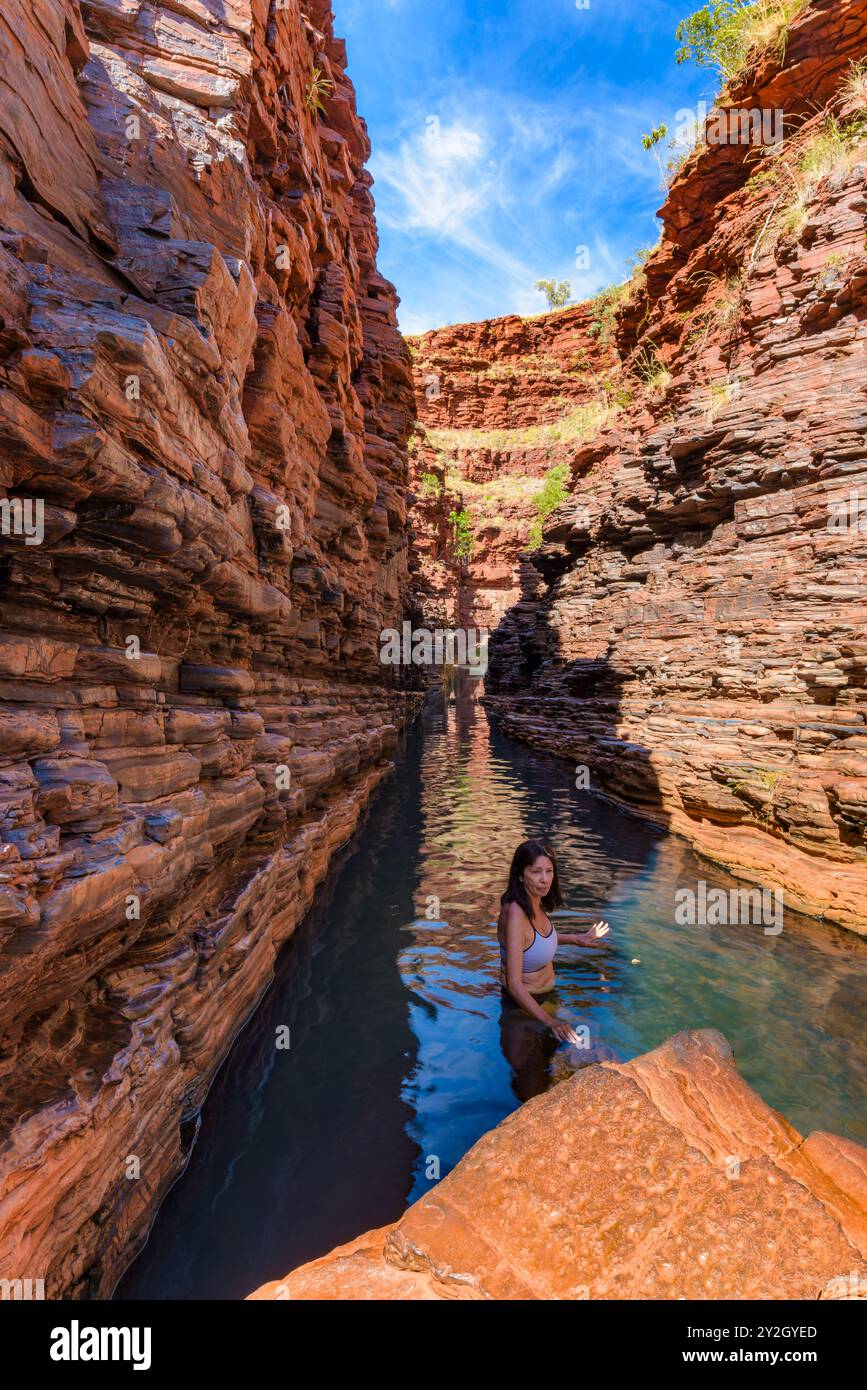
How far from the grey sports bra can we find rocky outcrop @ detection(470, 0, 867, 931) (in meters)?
4.26

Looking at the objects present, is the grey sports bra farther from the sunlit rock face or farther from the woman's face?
the sunlit rock face

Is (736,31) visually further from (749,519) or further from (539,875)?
(539,875)

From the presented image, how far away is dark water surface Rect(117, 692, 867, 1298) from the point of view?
11.7 ft

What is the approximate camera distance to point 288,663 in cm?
1002

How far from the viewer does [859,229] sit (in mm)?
12766

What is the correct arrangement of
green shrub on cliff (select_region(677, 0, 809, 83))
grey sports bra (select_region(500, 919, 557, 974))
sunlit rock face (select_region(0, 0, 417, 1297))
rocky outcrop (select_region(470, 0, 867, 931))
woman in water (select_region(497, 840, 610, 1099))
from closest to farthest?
sunlit rock face (select_region(0, 0, 417, 1297)), woman in water (select_region(497, 840, 610, 1099)), grey sports bra (select_region(500, 919, 557, 974)), rocky outcrop (select_region(470, 0, 867, 931)), green shrub on cliff (select_region(677, 0, 809, 83))

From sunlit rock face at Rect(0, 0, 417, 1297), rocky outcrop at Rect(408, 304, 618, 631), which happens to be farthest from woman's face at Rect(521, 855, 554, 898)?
rocky outcrop at Rect(408, 304, 618, 631)

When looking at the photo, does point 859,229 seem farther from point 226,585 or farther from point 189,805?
point 189,805

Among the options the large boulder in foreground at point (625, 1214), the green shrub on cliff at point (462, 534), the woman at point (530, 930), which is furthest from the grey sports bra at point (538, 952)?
the green shrub on cliff at point (462, 534)

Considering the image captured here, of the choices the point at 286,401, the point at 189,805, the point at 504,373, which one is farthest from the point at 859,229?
the point at 504,373

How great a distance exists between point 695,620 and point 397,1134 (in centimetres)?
1339

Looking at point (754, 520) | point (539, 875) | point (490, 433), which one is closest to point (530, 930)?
point (539, 875)

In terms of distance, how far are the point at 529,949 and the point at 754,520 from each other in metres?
11.8

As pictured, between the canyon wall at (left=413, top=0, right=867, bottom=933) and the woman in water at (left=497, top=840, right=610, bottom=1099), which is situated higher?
the canyon wall at (left=413, top=0, right=867, bottom=933)
